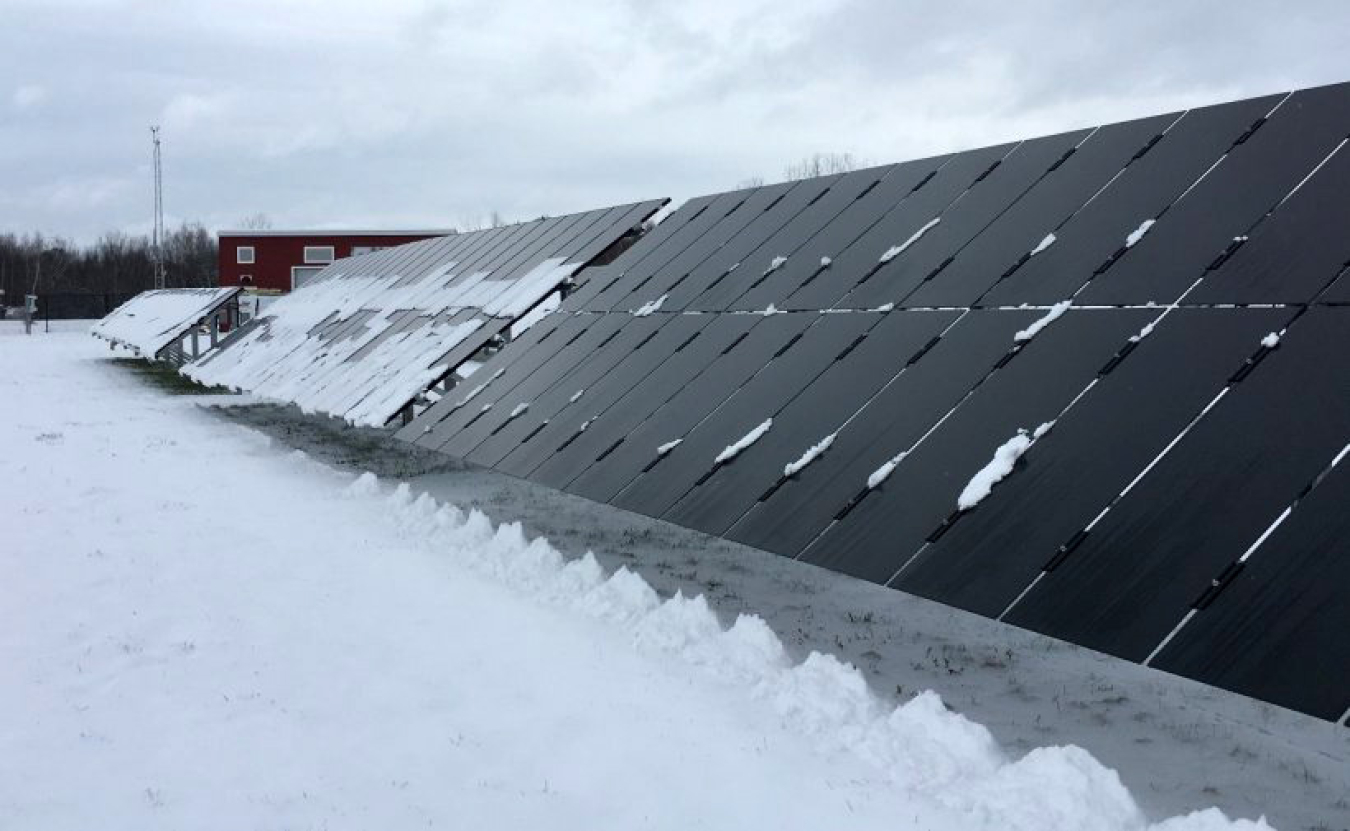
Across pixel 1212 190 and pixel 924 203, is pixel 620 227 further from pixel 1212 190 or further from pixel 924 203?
pixel 1212 190

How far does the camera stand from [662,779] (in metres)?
6.23

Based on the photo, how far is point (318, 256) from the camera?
70.0m

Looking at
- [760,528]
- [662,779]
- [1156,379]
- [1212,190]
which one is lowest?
[662,779]

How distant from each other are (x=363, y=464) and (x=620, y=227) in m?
5.63

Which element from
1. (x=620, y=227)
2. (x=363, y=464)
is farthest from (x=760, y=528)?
(x=363, y=464)

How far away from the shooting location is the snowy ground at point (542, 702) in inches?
234

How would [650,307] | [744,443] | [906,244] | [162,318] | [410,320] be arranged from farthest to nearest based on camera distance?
1. [162,318]
2. [410,320]
3. [650,307]
4. [906,244]
5. [744,443]

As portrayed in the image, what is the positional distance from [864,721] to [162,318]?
124ft

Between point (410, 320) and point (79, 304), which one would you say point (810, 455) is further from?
point (79, 304)

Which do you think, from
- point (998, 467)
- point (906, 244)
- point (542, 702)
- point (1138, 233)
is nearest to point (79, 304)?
point (906, 244)

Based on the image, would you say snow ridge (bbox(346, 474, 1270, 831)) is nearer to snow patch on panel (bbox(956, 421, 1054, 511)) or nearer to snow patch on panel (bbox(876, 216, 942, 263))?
snow patch on panel (bbox(956, 421, 1054, 511))

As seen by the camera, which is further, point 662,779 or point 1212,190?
point 1212,190

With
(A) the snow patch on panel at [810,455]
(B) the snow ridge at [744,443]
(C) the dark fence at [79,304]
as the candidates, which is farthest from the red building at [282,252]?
(A) the snow patch on panel at [810,455]

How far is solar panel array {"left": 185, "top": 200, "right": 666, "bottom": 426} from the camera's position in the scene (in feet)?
50.2
